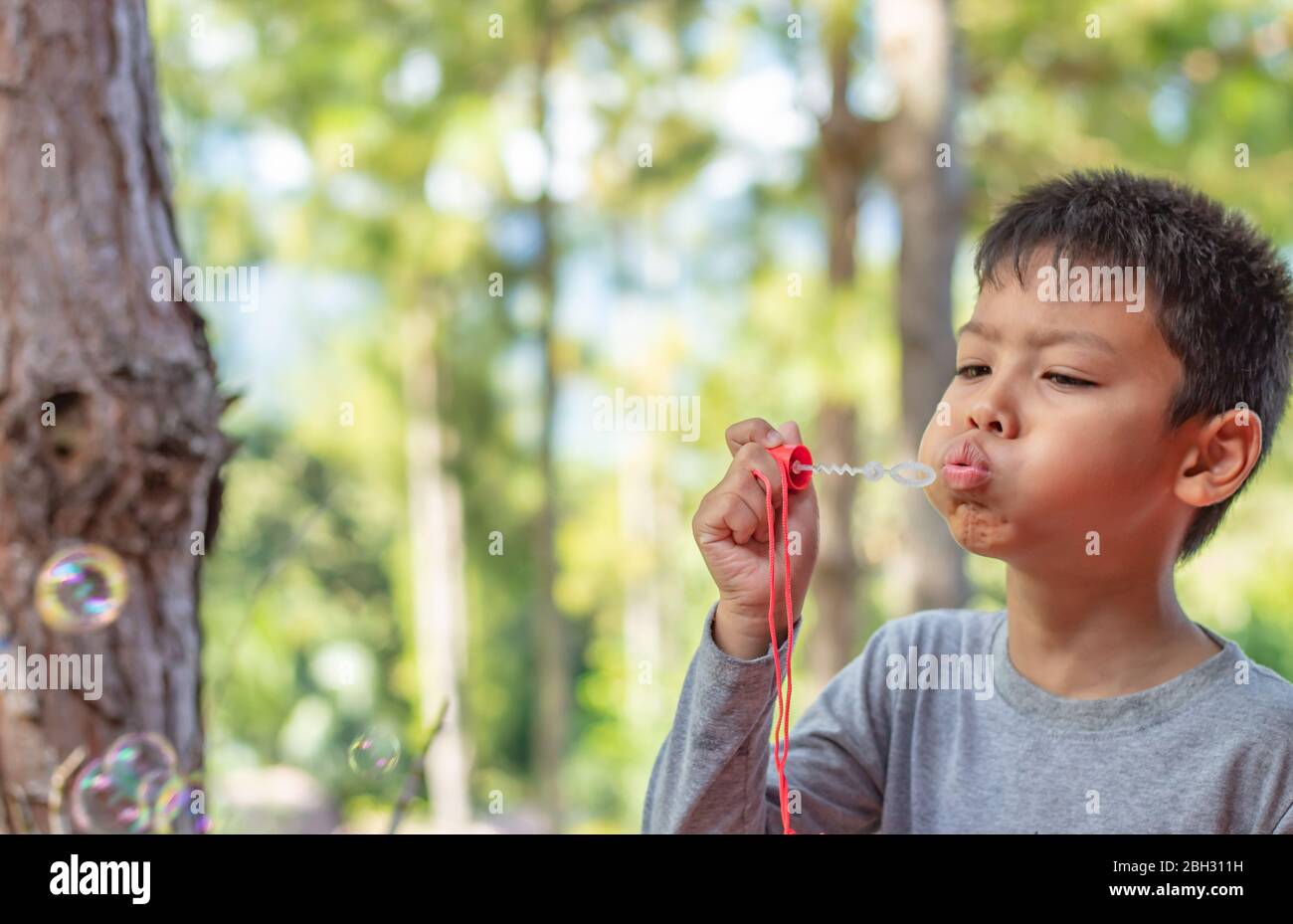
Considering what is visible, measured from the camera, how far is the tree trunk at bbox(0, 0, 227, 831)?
4.63 feet

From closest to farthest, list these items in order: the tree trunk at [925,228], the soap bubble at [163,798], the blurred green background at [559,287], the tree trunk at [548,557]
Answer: the soap bubble at [163,798] → the tree trunk at [925,228] → the blurred green background at [559,287] → the tree trunk at [548,557]

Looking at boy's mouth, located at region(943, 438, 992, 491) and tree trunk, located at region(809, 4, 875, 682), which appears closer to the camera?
boy's mouth, located at region(943, 438, 992, 491)

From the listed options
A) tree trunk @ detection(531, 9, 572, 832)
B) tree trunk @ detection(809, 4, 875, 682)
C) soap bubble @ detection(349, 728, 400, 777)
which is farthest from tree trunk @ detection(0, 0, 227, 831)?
tree trunk @ detection(531, 9, 572, 832)

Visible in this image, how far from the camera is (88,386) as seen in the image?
55.3 inches

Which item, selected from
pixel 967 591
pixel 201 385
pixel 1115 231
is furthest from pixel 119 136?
pixel 967 591

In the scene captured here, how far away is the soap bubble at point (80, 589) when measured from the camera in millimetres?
1406

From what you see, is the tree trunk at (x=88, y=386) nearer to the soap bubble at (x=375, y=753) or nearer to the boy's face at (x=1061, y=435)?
the soap bubble at (x=375, y=753)

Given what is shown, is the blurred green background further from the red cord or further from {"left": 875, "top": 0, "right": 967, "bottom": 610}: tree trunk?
the red cord

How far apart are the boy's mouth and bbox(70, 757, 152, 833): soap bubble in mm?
907

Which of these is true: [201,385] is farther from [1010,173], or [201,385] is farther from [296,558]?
[296,558]

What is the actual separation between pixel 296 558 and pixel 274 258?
190 inches

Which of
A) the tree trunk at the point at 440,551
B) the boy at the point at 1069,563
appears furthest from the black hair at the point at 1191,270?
the tree trunk at the point at 440,551

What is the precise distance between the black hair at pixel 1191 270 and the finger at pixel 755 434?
0.27 metres
